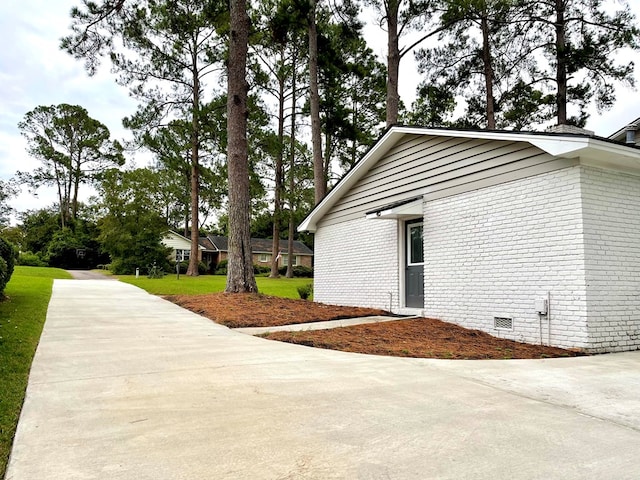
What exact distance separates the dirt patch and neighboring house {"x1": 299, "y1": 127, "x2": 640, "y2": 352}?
47 cm

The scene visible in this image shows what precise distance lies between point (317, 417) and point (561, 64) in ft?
53.7

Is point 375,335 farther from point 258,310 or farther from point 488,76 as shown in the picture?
point 488,76

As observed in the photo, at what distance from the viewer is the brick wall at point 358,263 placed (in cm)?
984

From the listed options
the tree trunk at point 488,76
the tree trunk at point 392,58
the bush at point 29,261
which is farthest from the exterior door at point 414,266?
the bush at point 29,261

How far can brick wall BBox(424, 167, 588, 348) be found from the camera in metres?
6.24

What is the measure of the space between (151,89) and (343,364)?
76.7 feet

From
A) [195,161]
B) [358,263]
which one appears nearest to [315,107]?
[358,263]

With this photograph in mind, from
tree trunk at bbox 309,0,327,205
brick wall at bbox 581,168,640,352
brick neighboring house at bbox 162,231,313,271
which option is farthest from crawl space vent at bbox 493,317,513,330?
brick neighboring house at bbox 162,231,313,271

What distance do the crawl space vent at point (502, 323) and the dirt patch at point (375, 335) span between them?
220 mm

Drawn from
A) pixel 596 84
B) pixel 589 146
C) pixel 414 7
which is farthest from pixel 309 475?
pixel 596 84

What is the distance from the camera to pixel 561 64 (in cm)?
1507

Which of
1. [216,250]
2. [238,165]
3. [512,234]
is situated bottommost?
[512,234]

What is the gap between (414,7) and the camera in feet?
47.6

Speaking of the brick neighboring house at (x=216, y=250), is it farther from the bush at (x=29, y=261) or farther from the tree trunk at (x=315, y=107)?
the tree trunk at (x=315, y=107)
